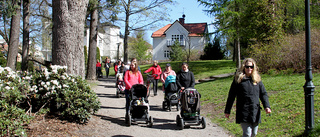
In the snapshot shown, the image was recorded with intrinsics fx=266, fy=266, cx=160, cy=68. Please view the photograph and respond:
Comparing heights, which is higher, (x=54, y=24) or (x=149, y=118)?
(x=54, y=24)

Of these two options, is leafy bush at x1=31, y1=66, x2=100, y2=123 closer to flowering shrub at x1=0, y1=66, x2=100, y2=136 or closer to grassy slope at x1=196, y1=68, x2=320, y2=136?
flowering shrub at x1=0, y1=66, x2=100, y2=136

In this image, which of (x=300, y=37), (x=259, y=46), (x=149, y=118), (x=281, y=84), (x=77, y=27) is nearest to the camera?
(x=149, y=118)

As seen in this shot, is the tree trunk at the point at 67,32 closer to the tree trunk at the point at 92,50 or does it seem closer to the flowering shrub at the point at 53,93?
the flowering shrub at the point at 53,93

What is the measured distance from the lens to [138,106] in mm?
7684

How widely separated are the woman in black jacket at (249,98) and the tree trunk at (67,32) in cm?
527

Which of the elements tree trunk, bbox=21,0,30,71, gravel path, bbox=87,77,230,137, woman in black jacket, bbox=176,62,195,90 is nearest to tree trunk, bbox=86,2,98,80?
tree trunk, bbox=21,0,30,71

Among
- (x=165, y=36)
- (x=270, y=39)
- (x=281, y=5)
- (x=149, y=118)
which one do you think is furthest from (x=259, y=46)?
(x=165, y=36)

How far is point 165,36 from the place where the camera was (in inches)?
2307

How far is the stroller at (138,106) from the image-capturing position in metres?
7.63

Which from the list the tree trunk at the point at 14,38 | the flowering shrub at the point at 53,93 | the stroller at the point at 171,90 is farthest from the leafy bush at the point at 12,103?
the tree trunk at the point at 14,38

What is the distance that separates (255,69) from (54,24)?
6028mm

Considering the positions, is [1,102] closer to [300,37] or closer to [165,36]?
[300,37]

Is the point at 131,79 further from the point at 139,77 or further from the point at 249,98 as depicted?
the point at 249,98

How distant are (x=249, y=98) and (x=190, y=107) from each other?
289 centimetres
